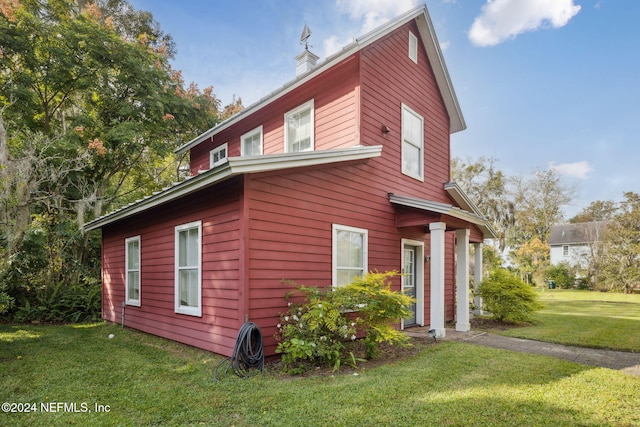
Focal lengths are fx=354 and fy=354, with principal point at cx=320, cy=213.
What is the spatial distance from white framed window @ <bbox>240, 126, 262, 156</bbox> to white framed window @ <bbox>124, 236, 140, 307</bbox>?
136 inches

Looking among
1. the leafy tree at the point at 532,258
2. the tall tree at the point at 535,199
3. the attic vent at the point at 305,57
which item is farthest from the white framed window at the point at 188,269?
the tall tree at the point at 535,199

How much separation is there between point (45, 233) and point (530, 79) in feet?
68.0

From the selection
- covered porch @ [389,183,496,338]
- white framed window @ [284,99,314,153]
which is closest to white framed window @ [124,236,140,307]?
white framed window @ [284,99,314,153]

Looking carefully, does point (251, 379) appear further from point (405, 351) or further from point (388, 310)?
point (405, 351)

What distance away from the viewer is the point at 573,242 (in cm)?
3147

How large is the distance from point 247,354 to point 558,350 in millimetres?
5160

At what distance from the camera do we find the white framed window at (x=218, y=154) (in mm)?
10508

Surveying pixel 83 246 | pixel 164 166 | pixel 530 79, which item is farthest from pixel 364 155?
pixel 530 79

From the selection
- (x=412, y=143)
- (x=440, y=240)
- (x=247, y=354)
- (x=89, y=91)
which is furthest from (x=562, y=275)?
(x=89, y=91)

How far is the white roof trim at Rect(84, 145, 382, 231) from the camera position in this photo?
455 cm

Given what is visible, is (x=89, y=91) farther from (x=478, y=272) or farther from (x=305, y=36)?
(x=478, y=272)

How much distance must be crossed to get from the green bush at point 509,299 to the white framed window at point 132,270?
333 inches

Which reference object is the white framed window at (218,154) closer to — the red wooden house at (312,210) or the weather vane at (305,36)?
the red wooden house at (312,210)

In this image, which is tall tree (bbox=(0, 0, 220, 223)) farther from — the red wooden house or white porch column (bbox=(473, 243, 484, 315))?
white porch column (bbox=(473, 243, 484, 315))
